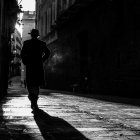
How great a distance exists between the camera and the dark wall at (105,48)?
14.2 m

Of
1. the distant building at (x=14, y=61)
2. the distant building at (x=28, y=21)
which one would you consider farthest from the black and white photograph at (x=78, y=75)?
the distant building at (x=28, y=21)

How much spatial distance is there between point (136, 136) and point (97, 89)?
13898 mm

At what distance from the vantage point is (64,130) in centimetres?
434

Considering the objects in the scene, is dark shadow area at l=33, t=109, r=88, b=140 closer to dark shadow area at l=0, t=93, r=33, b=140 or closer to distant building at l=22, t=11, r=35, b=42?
dark shadow area at l=0, t=93, r=33, b=140

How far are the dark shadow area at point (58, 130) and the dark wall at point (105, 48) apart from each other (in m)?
9.02

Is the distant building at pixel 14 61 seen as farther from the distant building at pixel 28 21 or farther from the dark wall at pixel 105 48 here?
the dark wall at pixel 105 48

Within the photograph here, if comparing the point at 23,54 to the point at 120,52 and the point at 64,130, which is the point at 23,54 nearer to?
the point at 64,130

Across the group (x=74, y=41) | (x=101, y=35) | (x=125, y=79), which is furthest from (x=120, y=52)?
(x=74, y=41)

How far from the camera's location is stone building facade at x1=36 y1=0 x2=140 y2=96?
1427 centimetres

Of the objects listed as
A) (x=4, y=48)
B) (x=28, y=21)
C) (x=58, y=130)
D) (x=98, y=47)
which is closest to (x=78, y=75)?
(x=98, y=47)

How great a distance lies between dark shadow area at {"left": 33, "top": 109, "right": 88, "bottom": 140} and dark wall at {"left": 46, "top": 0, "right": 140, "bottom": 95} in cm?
902

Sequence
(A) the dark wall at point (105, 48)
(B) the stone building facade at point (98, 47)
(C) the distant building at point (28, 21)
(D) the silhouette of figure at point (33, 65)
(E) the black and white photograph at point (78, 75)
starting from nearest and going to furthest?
(E) the black and white photograph at point (78, 75) < (D) the silhouette of figure at point (33, 65) < (A) the dark wall at point (105, 48) < (B) the stone building facade at point (98, 47) < (C) the distant building at point (28, 21)

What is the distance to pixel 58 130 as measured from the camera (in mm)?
4328

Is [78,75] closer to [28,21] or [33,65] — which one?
[33,65]
